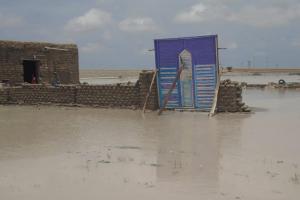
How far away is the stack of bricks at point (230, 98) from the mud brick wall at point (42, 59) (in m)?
10.1

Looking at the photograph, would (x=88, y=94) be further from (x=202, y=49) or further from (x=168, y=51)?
(x=202, y=49)

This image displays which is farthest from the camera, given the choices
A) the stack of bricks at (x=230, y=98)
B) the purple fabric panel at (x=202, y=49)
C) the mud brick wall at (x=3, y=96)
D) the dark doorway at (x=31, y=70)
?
the dark doorway at (x=31, y=70)

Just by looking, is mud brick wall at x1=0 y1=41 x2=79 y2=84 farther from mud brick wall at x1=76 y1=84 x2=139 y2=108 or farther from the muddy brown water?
the muddy brown water

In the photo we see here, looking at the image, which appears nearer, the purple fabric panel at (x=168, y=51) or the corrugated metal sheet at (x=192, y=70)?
the corrugated metal sheet at (x=192, y=70)

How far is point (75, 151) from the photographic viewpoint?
28.0 ft

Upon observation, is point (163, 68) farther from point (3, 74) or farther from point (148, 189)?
point (148, 189)

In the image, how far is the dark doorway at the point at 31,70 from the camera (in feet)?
74.6

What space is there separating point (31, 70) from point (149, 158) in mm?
17871

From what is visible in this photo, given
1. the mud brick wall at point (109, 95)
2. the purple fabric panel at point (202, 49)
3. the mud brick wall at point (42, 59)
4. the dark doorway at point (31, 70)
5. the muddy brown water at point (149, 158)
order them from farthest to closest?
the dark doorway at point (31, 70) → the mud brick wall at point (42, 59) → the mud brick wall at point (109, 95) → the purple fabric panel at point (202, 49) → the muddy brown water at point (149, 158)

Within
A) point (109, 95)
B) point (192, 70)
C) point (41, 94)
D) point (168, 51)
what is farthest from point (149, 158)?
point (41, 94)

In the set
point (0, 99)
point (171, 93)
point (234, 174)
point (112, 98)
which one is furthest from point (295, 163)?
point (0, 99)

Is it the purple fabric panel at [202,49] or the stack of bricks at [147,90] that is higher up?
the purple fabric panel at [202,49]

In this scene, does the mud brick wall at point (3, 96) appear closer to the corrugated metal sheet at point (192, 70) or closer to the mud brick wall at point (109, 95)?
the mud brick wall at point (109, 95)

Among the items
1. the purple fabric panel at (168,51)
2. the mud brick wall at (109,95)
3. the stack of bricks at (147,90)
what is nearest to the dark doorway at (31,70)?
the mud brick wall at (109,95)
